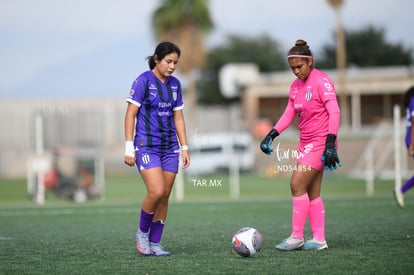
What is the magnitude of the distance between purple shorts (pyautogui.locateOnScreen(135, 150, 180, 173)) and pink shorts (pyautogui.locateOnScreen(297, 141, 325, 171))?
135 centimetres

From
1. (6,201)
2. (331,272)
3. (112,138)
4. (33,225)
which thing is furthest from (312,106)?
(112,138)

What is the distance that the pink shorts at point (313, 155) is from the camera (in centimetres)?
801

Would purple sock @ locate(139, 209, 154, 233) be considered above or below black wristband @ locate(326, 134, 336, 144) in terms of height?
below

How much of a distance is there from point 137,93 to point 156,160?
28.1 inches

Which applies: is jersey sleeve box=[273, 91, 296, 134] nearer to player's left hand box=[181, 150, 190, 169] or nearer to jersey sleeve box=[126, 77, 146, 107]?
player's left hand box=[181, 150, 190, 169]

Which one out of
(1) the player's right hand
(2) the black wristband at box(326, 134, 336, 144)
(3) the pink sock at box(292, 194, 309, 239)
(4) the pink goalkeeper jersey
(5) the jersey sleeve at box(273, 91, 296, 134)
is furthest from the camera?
(5) the jersey sleeve at box(273, 91, 296, 134)

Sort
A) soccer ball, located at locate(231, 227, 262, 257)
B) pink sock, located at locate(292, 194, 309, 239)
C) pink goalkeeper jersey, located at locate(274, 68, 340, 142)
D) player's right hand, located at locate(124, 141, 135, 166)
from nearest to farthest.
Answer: soccer ball, located at locate(231, 227, 262, 257) → player's right hand, located at locate(124, 141, 135, 166) → pink goalkeeper jersey, located at locate(274, 68, 340, 142) → pink sock, located at locate(292, 194, 309, 239)

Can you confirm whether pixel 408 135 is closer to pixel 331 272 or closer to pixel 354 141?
pixel 331 272

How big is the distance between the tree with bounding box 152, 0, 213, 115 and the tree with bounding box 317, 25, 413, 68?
2523 cm

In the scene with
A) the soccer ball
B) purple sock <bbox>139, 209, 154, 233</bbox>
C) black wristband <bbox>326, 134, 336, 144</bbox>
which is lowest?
the soccer ball

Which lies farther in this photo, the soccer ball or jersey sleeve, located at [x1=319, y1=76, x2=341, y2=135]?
jersey sleeve, located at [x1=319, y1=76, x2=341, y2=135]

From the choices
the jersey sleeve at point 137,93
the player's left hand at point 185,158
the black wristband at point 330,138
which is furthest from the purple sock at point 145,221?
the black wristband at point 330,138

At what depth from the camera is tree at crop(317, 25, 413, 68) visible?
66750mm

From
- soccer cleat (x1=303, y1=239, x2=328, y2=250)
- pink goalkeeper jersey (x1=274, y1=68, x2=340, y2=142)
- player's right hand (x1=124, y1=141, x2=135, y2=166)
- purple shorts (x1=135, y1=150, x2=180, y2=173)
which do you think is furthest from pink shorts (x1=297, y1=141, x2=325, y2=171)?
player's right hand (x1=124, y1=141, x2=135, y2=166)
